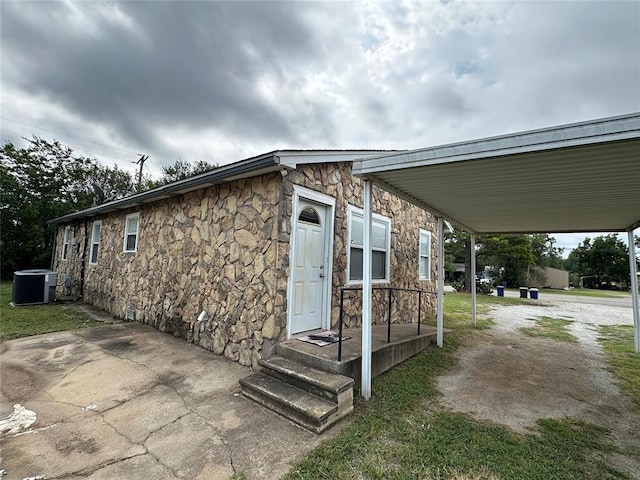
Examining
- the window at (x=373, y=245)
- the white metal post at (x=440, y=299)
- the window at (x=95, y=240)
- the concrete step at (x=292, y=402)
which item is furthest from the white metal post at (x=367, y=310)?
the window at (x=95, y=240)

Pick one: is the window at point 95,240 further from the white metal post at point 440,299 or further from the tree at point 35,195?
the white metal post at point 440,299

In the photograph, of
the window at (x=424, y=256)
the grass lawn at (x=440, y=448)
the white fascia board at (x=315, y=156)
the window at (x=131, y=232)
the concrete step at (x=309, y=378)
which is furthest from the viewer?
the window at (x=424, y=256)

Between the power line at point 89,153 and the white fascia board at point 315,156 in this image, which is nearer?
the white fascia board at point 315,156

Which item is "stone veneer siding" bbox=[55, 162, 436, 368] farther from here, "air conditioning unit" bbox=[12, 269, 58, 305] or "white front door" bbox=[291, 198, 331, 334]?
"air conditioning unit" bbox=[12, 269, 58, 305]

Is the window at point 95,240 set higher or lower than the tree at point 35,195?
lower

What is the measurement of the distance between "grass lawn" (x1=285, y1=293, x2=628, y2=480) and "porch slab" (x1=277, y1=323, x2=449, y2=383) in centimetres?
47

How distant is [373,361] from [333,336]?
2.65 feet

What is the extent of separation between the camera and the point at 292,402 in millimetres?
2984

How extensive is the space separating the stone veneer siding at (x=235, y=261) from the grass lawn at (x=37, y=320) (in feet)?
3.00

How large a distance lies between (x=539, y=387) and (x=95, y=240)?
1240 centimetres

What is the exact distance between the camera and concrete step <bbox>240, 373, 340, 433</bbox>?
2.79m

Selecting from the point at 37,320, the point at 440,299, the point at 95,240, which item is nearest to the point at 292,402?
the point at 440,299

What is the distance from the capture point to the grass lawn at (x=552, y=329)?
7152 millimetres

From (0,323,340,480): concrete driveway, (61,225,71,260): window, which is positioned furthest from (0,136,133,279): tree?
(0,323,340,480): concrete driveway
